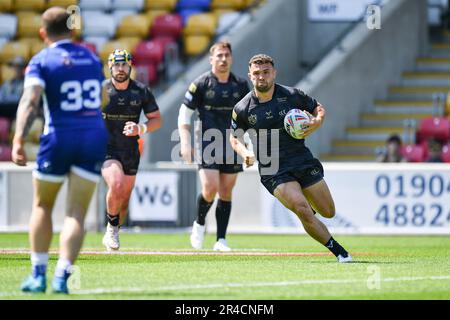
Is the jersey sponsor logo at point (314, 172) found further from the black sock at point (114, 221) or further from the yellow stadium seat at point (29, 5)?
the yellow stadium seat at point (29, 5)

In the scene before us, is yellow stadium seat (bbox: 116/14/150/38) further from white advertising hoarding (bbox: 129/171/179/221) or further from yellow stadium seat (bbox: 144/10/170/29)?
white advertising hoarding (bbox: 129/171/179/221)

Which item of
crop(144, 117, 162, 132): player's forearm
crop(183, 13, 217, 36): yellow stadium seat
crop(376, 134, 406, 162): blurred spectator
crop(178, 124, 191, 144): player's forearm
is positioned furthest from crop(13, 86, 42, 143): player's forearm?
crop(183, 13, 217, 36): yellow stadium seat

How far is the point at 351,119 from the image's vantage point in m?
25.4

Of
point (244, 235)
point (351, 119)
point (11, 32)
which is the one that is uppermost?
point (11, 32)

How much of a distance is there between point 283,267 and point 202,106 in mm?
4119

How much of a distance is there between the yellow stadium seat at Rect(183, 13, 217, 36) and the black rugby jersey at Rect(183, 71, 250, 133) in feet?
36.9

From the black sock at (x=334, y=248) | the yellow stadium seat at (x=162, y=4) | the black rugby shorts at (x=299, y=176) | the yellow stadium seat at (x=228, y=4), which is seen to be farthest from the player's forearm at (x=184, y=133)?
the yellow stadium seat at (x=162, y=4)

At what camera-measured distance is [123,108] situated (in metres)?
Result: 15.3

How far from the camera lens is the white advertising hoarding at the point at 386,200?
1981 cm

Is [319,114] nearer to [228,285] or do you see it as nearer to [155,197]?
[228,285]

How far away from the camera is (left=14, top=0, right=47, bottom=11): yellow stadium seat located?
2845cm

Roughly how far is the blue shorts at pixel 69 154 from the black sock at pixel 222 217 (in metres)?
6.05

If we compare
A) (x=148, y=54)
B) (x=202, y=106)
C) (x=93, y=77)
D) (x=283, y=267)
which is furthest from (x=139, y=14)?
(x=93, y=77)
